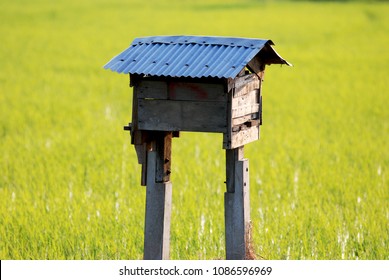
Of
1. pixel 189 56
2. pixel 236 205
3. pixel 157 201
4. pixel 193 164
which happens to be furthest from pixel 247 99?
pixel 193 164

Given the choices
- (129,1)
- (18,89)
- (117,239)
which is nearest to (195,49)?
(117,239)

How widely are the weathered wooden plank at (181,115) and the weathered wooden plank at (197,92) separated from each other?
3 centimetres

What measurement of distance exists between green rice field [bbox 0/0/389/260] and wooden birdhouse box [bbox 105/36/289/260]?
102 cm

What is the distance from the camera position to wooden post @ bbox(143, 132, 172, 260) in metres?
4.81

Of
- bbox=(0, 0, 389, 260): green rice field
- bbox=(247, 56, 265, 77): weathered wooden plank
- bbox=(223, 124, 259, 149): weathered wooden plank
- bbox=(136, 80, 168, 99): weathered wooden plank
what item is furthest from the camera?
bbox=(0, 0, 389, 260): green rice field

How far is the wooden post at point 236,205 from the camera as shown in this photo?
188 inches

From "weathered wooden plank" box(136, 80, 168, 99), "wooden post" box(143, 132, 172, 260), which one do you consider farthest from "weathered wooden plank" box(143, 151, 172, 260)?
"weathered wooden plank" box(136, 80, 168, 99)

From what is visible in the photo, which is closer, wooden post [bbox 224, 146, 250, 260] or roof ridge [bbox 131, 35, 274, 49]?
roof ridge [bbox 131, 35, 274, 49]

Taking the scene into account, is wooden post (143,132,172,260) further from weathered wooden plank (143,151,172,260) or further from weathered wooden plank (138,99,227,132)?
weathered wooden plank (138,99,227,132)

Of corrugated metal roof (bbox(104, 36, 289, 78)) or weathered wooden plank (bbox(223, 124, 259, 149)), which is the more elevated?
corrugated metal roof (bbox(104, 36, 289, 78))

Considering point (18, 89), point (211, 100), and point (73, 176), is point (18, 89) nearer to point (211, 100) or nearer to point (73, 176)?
point (73, 176)

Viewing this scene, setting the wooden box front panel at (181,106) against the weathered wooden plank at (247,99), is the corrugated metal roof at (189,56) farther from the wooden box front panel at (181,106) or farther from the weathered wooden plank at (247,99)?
the weathered wooden plank at (247,99)

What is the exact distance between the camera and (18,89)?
45.7 feet

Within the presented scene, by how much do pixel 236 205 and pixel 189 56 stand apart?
33.4 inches
